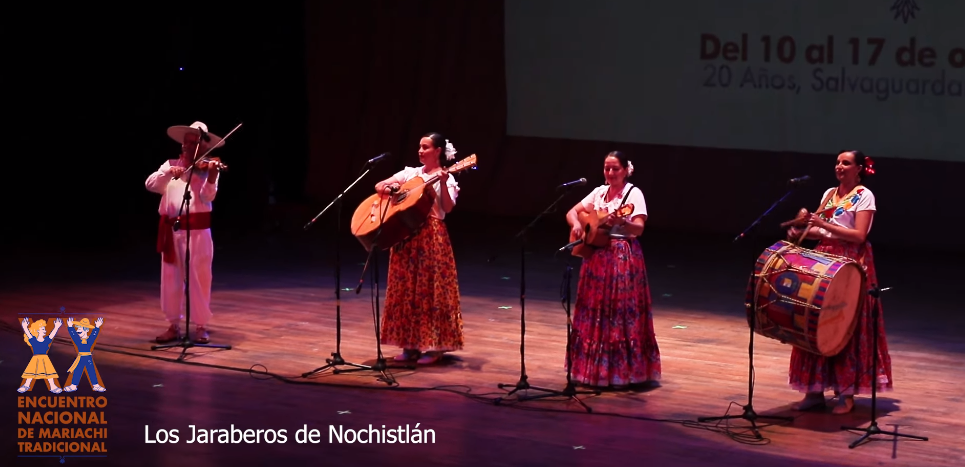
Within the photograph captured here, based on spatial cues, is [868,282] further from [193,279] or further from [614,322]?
[193,279]

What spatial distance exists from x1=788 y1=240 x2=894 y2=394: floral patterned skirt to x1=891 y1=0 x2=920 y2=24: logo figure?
533 cm

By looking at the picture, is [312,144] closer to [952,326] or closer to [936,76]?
[936,76]

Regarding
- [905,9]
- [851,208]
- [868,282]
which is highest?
[905,9]

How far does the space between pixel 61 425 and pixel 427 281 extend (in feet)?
7.14

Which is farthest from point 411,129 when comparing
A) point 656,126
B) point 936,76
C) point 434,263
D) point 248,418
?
point 248,418

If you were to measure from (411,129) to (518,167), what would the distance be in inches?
56.1

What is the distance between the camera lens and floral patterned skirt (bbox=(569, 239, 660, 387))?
6609 millimetres

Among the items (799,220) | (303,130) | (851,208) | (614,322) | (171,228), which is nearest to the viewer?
(799,220)

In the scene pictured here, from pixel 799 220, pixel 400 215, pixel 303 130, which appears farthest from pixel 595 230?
pixel 303 130

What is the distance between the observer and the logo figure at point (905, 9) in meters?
10.8

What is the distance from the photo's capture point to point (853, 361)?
616 centimetres

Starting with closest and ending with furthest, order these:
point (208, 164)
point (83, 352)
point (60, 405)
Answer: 1. point (60, 405)
2. point (83, 352)
3. point (208, 164)

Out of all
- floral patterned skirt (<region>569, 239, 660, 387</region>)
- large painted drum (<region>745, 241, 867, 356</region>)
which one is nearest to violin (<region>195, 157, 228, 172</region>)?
floral patterned skirt (<region>569, 239, 660, 387</region>)

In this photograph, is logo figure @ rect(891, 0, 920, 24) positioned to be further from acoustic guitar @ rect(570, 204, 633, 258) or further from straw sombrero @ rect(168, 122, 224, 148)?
straw sombrero @ rect(168, 122, 224, 148)
